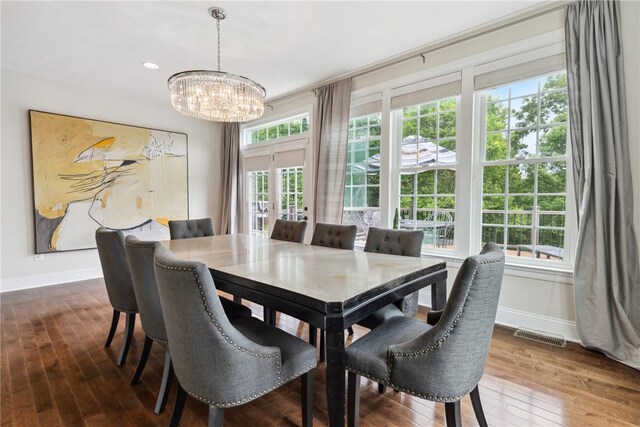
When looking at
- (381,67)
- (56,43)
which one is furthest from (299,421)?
(56,43)

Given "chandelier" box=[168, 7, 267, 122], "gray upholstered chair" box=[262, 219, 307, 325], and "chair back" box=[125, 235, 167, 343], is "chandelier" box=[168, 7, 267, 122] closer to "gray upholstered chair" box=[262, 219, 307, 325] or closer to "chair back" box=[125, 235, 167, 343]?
"gray upholstered chair" box=[262, 219, 307, 325]

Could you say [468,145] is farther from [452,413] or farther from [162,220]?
[162,220]

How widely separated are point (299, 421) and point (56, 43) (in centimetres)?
411

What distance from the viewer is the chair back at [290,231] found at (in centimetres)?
303

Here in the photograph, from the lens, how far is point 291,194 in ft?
16.0

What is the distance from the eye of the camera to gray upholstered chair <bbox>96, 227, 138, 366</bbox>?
6.65ft

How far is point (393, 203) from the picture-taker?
3.62m

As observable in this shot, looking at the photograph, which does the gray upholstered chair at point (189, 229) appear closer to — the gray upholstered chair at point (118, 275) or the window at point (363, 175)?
the gray upholstered chair at point (118, 275)

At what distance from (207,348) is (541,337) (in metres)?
2.76

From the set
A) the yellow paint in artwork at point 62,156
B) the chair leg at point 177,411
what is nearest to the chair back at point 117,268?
the chair leg at point 177,411

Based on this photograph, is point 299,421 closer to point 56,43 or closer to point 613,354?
point 613,354

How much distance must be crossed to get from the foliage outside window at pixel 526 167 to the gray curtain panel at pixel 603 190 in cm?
26

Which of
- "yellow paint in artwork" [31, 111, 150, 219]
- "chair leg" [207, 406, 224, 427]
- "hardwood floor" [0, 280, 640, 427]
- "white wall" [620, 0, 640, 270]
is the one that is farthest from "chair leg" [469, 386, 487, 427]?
"yellow paint in artwork" [31, 111, 150, 219]

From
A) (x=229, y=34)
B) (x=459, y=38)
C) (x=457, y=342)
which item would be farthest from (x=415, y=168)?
(x=457, y=342)
